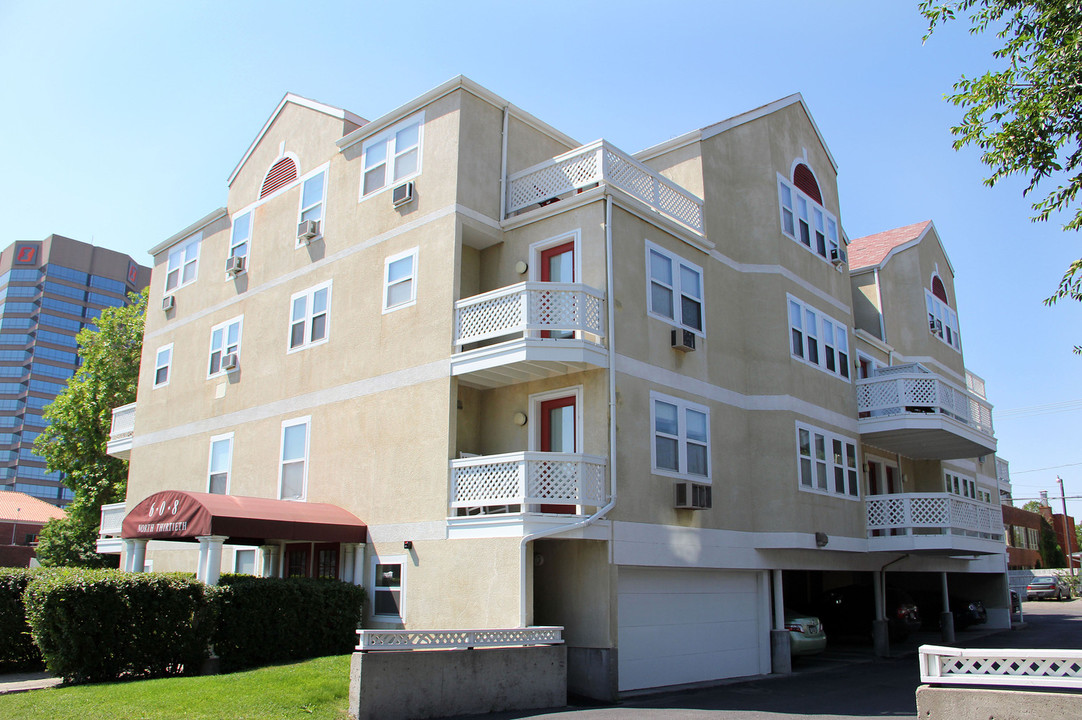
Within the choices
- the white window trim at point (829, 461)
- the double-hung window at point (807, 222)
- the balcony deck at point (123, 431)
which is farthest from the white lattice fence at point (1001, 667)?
the balcony deck at point (123, 431)

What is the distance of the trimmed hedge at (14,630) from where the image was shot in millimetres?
15984

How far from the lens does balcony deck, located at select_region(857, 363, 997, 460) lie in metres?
21.7

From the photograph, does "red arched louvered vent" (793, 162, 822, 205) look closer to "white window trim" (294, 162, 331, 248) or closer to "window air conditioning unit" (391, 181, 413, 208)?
"window air conditioning unit" (391, 181, 413, 208)

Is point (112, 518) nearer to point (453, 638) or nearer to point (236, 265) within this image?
point (236, 265)

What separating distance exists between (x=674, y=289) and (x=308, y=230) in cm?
899

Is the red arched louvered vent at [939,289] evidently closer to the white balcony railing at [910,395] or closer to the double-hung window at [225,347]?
the white balcony railing at [910,395]

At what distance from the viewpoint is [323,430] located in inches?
744

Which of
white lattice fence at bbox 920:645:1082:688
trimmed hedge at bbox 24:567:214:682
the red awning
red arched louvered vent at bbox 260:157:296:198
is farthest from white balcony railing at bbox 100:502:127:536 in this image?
white lattice fence at bbox 920:645:1082:688

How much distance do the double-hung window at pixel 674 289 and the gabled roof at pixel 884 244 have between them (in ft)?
38.3

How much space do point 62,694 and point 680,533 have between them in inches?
418

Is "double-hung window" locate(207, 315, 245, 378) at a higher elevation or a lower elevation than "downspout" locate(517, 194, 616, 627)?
higher

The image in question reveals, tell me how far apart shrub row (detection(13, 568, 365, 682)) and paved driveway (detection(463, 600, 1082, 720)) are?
4.73 metres

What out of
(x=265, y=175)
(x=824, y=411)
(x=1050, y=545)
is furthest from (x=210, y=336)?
(x=1050, y=545)

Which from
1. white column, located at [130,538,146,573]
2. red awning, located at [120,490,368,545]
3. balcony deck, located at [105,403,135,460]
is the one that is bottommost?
white column, located at [130,538,146,573]
